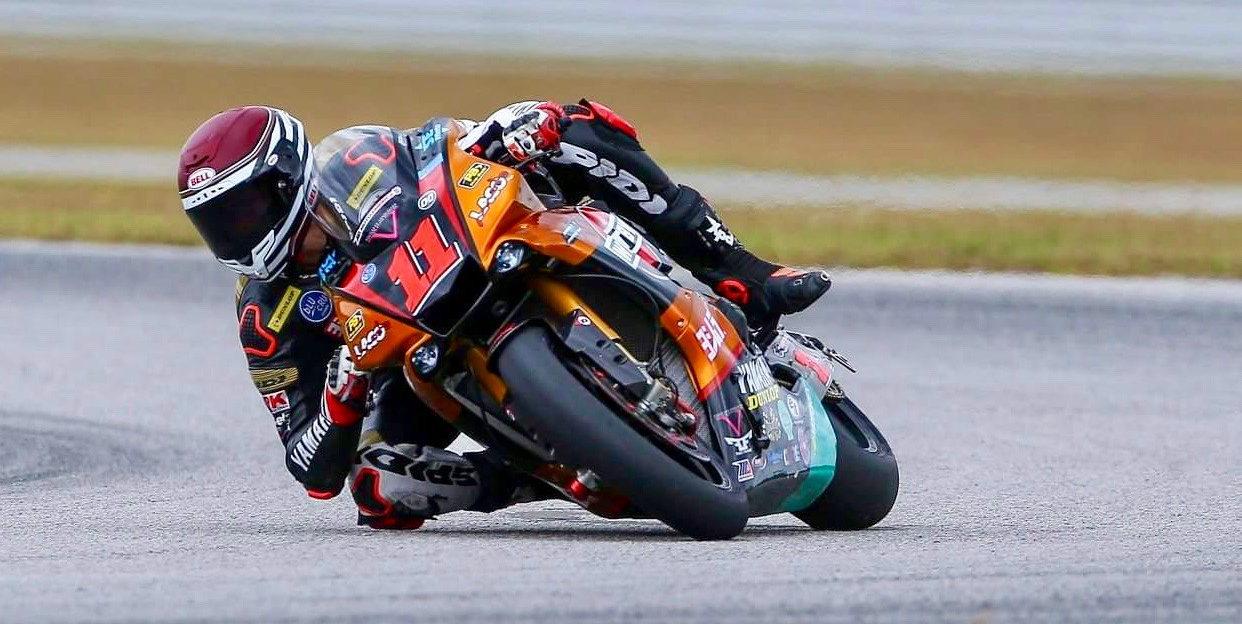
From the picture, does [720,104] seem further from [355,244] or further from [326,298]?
[355,244]

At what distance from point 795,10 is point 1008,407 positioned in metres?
19.0

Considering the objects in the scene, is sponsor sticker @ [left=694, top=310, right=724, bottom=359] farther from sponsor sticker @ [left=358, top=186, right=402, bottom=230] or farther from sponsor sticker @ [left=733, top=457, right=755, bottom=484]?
sponsor sticker @ [left=358, top=186, right=402, bottom=230]

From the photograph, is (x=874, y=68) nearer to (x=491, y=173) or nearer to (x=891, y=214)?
(x=891, y=214)

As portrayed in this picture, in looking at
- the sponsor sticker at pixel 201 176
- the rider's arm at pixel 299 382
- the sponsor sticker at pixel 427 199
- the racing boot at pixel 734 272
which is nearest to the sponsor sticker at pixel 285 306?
the rider's arm at pixel 299 382

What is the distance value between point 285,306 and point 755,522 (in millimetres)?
1704

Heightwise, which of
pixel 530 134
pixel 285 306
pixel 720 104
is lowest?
pixel 720 104

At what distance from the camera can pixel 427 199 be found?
16.4ft

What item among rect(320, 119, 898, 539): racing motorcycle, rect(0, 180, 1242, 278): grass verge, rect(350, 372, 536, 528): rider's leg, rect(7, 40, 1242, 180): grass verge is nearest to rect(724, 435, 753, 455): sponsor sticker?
rect(320, 119, 898, 539): racing motorcycle

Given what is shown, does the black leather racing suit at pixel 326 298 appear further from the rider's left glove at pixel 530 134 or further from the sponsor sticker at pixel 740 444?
the sponsor sticker at pixel 740 444

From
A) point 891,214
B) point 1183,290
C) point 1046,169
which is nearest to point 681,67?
point 1046,169

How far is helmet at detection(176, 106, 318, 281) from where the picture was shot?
5098 millimetres

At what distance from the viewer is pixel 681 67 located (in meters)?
26.7

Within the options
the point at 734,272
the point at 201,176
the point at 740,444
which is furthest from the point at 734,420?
the point at 201,176

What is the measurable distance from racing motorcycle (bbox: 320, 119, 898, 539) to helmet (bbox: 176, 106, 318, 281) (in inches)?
7.2
